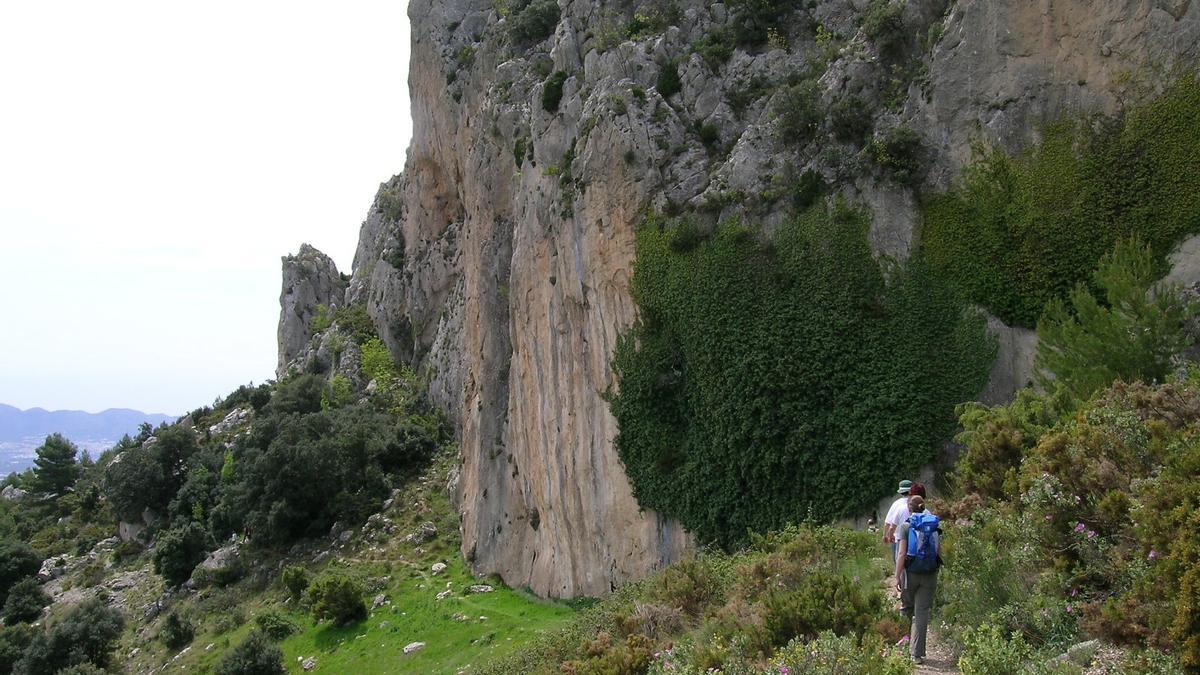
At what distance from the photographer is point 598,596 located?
81.3ft

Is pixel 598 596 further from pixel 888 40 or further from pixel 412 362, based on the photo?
pixel 412 362

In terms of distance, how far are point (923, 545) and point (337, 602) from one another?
25.9m

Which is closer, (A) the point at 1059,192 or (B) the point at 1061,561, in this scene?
(B) the point at 1061,561

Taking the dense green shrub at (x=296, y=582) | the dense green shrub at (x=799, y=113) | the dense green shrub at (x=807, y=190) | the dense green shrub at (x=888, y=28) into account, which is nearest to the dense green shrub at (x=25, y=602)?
the dense green shrub at (x=296, y=582)

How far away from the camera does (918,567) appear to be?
8.62 metres

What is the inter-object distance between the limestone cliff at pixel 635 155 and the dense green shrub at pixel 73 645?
1691 cm

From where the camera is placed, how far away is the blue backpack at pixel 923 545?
341 inches

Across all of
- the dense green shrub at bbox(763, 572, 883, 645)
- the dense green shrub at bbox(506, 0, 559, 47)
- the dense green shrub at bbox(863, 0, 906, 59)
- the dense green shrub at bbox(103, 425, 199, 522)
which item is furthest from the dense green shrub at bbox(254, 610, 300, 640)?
the dense green shrub at bbox(863, 0, 906, 59)

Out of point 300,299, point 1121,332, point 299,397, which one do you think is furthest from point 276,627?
point 300,299

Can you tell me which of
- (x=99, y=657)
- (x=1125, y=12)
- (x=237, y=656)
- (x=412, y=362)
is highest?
(x=1125, y=12)

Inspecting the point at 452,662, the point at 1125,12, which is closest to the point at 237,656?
the point at 452,662

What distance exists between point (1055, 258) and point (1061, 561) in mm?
11199

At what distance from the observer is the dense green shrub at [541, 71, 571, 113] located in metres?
28.5

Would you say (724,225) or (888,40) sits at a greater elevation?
(888,40)
